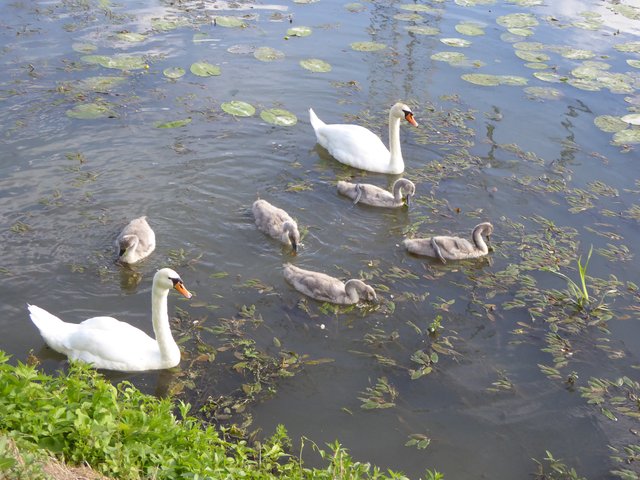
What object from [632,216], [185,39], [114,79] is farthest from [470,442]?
[185,39]

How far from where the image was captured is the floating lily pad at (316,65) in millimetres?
14820

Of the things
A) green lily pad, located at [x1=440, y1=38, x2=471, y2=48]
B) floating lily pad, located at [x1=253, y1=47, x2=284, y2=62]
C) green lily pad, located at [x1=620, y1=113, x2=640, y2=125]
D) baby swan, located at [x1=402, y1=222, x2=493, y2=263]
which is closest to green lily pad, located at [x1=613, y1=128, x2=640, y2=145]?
green lily pad, located at [x1=620, y1=113, x2=640, y2=125]

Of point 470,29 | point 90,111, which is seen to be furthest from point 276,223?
point 470,29

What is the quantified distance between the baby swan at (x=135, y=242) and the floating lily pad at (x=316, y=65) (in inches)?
262

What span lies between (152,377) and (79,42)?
9.76 meters

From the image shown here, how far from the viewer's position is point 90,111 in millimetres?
12305

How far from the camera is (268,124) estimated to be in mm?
12727

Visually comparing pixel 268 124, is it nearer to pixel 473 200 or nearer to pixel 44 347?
pixel 473 200

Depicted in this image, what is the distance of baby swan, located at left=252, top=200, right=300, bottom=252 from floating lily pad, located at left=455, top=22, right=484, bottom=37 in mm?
9319

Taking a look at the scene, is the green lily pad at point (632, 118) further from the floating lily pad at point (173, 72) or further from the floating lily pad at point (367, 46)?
the floating lily pad at point (173, 72)

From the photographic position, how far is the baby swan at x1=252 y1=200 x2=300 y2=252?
9406 millimetres

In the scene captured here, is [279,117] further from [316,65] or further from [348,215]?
[348,215]

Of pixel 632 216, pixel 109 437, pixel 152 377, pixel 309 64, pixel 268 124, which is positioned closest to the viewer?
pixel 109 437

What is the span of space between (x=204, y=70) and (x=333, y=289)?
23.5 ft
